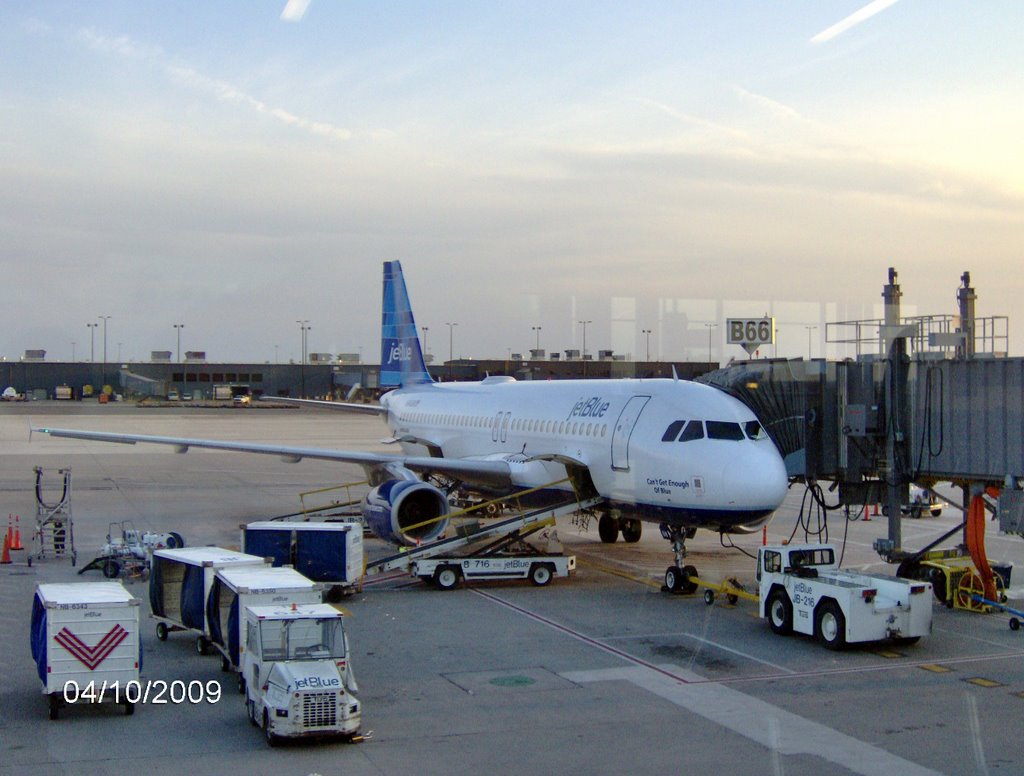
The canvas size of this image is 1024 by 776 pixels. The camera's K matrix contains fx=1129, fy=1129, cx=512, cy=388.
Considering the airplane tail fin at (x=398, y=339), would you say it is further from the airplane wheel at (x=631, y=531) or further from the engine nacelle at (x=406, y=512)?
the engine nacelle at (x=406, y=512)

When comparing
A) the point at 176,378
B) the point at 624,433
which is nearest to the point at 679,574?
the point at 624,433

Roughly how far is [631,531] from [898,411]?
10.4 meters

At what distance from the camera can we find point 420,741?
13.7 metres

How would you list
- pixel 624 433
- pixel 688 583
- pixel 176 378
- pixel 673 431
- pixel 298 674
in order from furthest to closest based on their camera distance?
1. pixel 176 378
2. pixel 624 433
3. pixel 688 583
4. pixel 673 431
5. pixel 298 674

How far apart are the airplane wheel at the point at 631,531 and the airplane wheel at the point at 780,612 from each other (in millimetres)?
12002

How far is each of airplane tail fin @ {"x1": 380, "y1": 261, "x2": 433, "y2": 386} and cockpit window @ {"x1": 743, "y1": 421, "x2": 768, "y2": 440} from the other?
769 inches

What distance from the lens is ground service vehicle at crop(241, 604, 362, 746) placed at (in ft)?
44.2

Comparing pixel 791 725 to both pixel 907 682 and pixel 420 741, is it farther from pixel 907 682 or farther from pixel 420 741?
pixel 420 741

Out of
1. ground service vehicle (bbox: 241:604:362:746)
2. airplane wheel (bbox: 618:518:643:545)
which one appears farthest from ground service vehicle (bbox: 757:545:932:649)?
airplane wheel (bbox: 618:518:643:545)

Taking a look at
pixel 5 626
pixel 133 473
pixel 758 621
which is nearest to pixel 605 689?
pixel 758 621

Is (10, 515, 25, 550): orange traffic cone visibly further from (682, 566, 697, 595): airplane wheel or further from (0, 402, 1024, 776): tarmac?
(682, 566, 697, 595): airplane wheel

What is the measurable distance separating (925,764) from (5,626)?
51.0ft

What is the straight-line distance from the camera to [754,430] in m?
23.3
